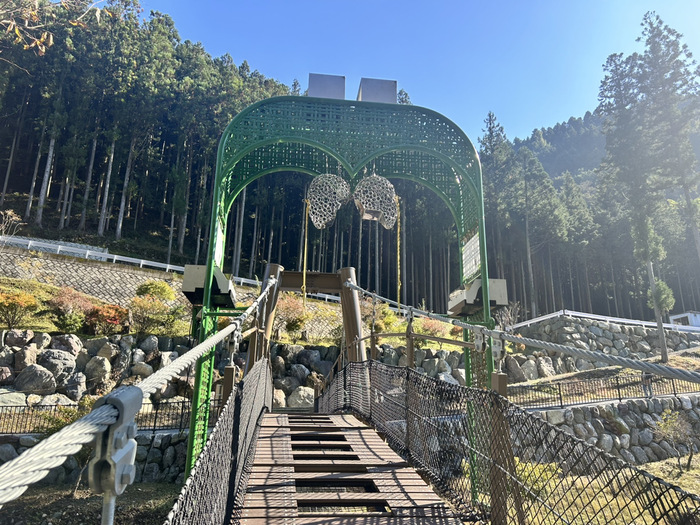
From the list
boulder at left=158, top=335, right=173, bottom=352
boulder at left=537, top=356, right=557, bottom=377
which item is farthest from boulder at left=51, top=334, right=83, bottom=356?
boulder at left=537, top=356, right=557, bottom=377

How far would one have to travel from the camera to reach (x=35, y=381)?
405 inches

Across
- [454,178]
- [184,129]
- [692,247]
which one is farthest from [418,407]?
[692,247]

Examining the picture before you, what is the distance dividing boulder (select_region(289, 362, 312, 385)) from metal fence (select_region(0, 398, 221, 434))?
108 inches

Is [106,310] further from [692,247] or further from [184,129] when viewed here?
[692,247]

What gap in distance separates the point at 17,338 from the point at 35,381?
174cm

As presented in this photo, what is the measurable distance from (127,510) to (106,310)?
23.5ft

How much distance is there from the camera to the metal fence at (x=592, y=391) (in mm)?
12781

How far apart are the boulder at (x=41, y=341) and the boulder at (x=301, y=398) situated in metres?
6.47

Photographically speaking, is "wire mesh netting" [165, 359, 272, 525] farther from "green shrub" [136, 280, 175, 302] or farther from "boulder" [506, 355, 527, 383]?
"green shrub" [136, 280, 175, 302]

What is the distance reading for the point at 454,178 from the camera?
268 inches

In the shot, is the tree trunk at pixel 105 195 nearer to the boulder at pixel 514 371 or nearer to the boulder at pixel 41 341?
the boulder at pixel 41 341

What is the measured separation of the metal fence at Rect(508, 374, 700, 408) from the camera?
12781mm

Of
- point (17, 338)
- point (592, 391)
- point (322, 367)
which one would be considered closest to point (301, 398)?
point (322, 367)

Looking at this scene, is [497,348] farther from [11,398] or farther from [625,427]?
[625,427]
